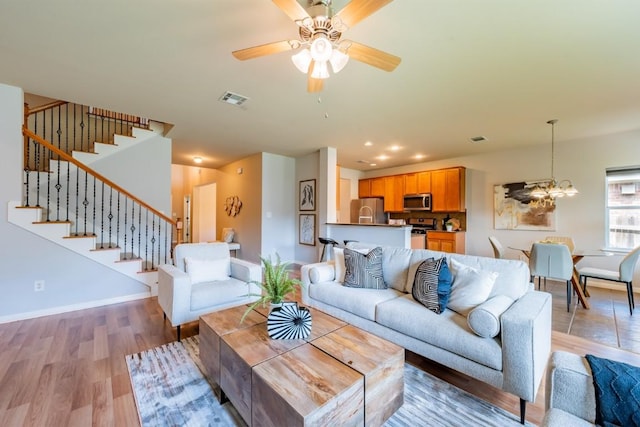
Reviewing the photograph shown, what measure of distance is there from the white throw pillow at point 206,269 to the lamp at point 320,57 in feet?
7.29

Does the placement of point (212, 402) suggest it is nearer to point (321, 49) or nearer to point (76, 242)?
point (321, 49)

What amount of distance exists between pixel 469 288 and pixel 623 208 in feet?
14.7

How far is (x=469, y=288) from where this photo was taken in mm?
2045

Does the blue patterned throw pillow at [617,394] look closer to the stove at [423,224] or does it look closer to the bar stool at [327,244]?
the bar stool at [327,244]

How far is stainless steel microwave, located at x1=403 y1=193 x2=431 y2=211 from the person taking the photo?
6.30 meters

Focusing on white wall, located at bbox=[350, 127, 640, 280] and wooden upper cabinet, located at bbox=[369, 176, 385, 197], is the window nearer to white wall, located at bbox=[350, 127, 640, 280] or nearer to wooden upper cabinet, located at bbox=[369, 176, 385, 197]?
white wall, located at bbox=[350, 127, 640, 280]

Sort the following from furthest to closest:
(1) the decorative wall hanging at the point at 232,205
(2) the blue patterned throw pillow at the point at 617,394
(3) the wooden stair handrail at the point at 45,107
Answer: (1) the decorative wall hanging at the point at 232,205, (3) the wooden stair handrail at the point at 45,107, (2) the blue patterned throw pillow at the point at 617,394

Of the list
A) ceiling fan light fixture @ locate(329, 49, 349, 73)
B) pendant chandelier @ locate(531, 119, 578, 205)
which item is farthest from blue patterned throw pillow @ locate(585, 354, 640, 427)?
pendant chandelier @ locate(531, 119, 578, 205)

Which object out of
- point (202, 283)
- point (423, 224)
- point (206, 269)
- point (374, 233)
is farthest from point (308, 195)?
point (202, 283)

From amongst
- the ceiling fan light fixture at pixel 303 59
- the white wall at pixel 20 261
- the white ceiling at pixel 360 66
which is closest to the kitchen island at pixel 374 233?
the white ceiling at pixel 360 66

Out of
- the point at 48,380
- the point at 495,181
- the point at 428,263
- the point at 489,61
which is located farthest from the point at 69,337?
the point at 495,181

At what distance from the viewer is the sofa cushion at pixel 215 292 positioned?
2580 mm

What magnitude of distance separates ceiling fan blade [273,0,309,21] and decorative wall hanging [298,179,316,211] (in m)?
4.44

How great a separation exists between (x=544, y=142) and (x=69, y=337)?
24.1ft
